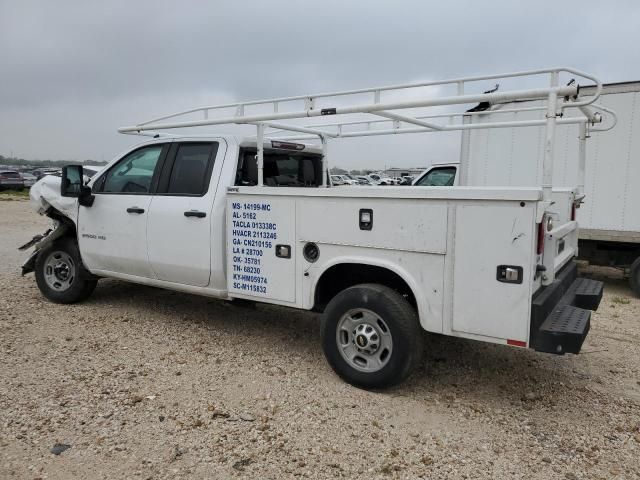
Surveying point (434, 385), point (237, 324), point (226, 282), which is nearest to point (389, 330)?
point (434, 385)

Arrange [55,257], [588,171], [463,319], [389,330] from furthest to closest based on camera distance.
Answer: [588,171] → [55,257] → [389,330] → [463,319]

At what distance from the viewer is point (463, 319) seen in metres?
3.40

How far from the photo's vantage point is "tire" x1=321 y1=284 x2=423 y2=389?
359 centimetres

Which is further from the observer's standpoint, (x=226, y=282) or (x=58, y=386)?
(x=226, y=282)

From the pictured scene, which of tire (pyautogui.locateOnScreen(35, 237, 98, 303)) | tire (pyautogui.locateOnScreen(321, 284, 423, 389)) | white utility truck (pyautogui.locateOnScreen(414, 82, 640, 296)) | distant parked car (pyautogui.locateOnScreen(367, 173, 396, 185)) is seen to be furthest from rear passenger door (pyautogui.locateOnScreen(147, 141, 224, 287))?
distant parked car (pyautogui.locateOnScreen(367, 173, 396, 185))

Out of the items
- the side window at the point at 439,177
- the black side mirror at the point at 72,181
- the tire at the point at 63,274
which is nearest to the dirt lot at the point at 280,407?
the tire at the point at 63,274

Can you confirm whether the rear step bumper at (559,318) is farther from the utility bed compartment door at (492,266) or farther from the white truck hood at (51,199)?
the white truck hood at (51,199)

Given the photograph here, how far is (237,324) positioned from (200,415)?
2.02 metres

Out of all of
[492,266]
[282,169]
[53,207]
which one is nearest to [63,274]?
[53,207]

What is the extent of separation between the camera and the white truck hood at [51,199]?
18.8ft

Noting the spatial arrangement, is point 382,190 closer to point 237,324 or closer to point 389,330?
point 389,330

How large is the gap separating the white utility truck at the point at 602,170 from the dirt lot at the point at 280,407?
8.45ft

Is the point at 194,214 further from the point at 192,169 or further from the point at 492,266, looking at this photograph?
the point at 492,266

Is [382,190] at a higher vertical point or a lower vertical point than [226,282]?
higher
